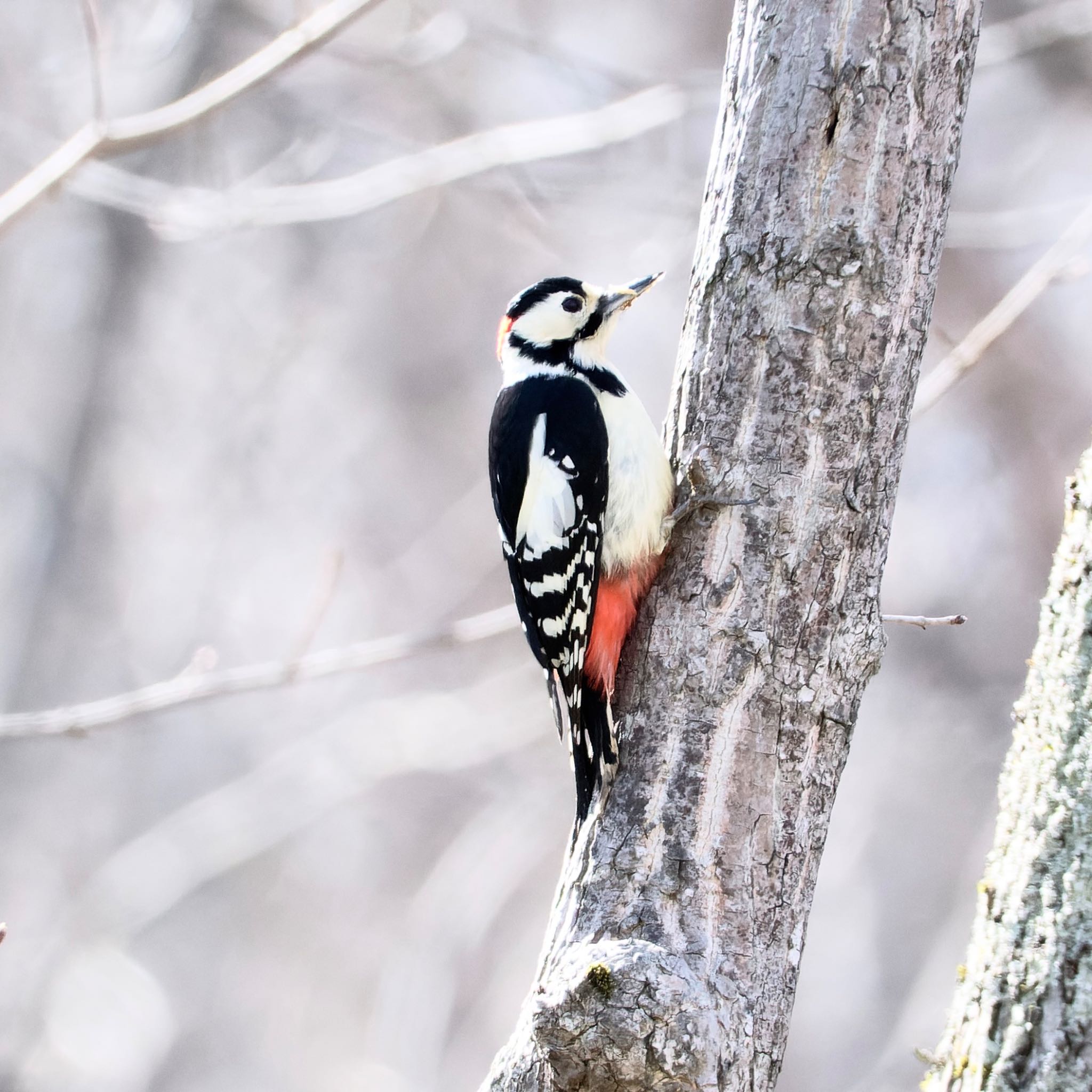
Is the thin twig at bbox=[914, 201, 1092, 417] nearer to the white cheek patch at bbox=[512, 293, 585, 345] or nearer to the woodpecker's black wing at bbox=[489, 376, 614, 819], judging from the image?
the woodpecker's black wing at bbox=[489, 376, 614, 819]

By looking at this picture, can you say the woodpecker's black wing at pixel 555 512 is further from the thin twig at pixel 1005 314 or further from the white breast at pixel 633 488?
the thin twig at pixel 1005 314

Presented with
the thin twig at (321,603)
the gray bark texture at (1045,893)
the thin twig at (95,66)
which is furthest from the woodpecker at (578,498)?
the thin twig at (95,66)

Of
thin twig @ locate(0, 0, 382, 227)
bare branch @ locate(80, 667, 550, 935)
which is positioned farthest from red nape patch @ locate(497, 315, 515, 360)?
bare branch @ locate(80, 667, 550, 935)

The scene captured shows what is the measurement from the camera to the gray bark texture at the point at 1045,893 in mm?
1877

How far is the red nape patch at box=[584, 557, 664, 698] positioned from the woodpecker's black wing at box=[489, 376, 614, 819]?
24 millimetres

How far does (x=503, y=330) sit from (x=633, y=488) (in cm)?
102

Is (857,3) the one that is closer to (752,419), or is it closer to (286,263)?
(752,419)

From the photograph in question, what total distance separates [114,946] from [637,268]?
5.64 meters

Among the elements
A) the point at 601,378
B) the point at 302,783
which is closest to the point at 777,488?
the point at 601,378

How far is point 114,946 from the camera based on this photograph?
7895 mm

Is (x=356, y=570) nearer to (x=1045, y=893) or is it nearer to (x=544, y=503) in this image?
(x=544, y=503)

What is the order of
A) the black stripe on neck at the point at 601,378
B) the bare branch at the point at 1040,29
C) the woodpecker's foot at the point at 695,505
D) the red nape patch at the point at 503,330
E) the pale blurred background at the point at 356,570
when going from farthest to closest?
the pale blurred background at the point at 356,570, the bare branch at the point at 1040,29, the red nape patch at the point at 503,330, the black stripe on neck at the point at 601,378, the woodpecker's foot at the point at 695,505

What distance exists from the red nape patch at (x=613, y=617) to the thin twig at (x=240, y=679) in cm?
42

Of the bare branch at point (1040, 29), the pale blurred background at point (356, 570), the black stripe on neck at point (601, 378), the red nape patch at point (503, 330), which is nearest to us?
the black stripe on neck at point (601, 378)
